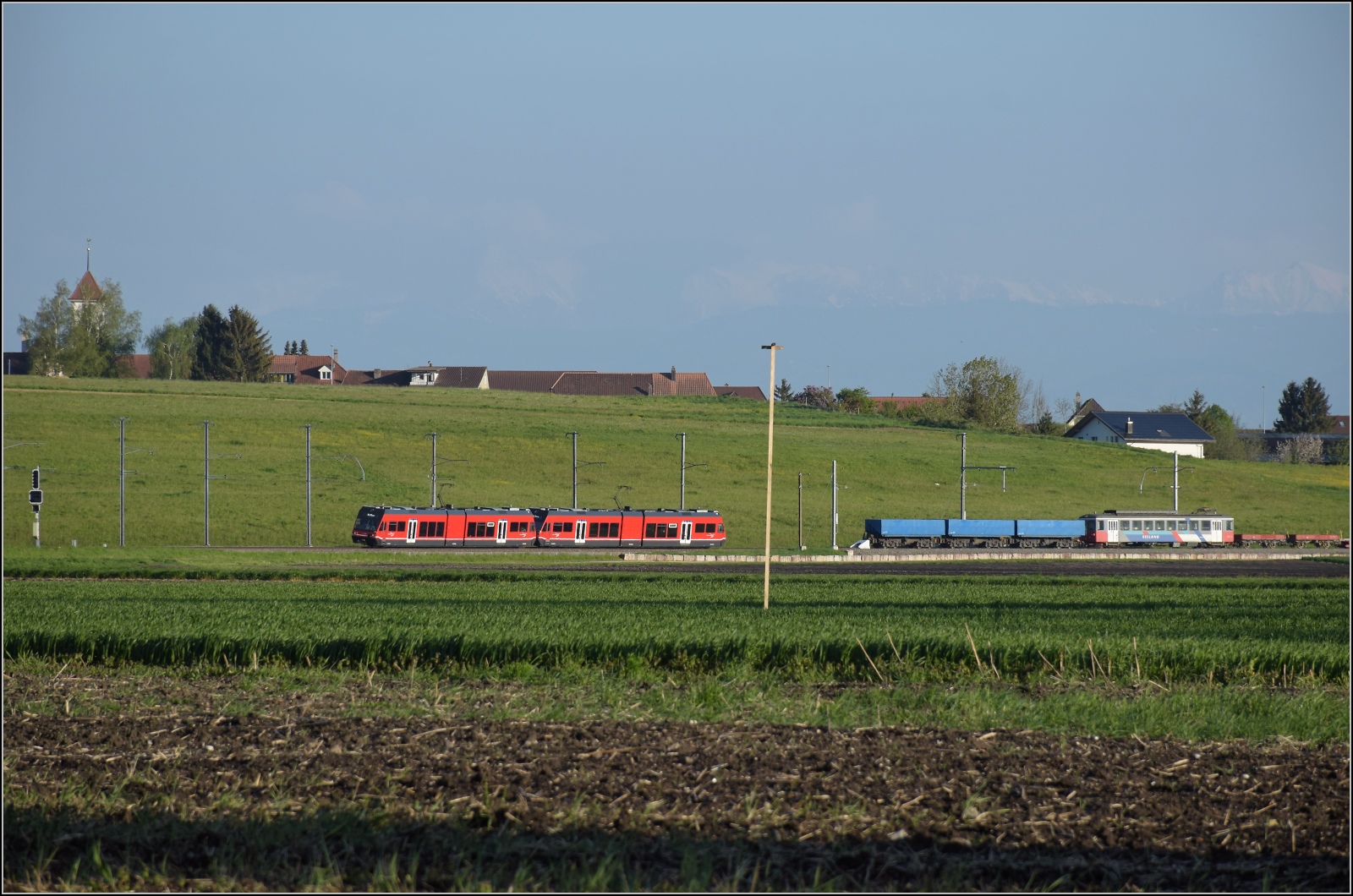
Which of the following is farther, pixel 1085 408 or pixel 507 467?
pixel 1085 408

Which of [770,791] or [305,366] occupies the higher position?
[305,366]

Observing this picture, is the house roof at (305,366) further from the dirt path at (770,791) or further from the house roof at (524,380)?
the dirt path at (770,791)

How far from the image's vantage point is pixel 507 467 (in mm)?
76000

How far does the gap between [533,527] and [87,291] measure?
346 ft

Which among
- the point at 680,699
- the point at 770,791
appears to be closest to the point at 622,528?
the point at 680,699

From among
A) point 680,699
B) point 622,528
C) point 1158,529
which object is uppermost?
point 680,699

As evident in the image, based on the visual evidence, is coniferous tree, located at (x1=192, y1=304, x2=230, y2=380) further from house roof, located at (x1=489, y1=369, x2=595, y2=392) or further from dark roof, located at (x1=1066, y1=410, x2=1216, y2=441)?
dark roof, located at (x1=1066, y1=410, x2=1216, y2=441)

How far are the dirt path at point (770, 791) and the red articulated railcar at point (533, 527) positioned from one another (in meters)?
42.3

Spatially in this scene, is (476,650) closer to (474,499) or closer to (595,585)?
(595,585)

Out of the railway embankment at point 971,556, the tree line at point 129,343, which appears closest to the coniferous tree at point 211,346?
the tree line at point 129,343

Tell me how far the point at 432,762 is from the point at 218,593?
17861 mm

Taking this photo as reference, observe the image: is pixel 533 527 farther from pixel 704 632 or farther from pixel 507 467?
pixel 704 632

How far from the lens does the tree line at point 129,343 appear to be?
377ft

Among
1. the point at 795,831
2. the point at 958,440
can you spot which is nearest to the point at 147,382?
the point at 958,440
